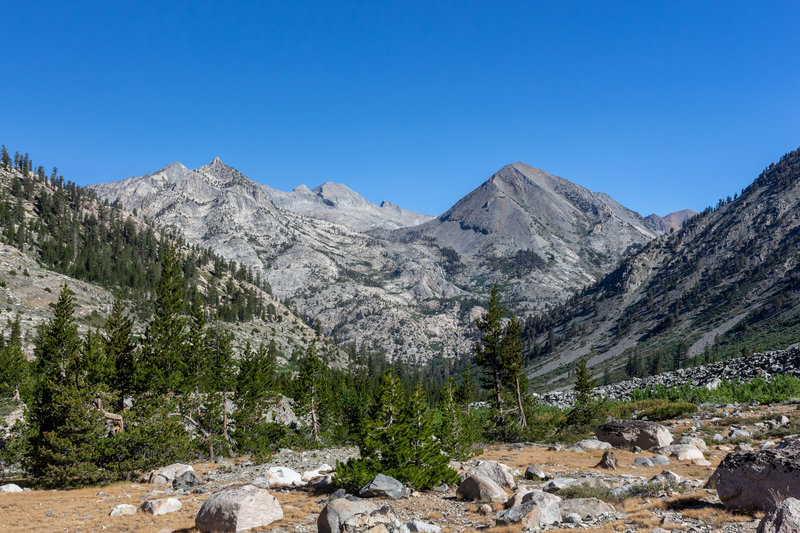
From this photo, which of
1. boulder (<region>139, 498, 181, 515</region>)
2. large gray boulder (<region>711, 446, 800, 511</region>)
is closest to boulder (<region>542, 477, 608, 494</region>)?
large gray boulder (<region>711, 446, 800, 511</region>)

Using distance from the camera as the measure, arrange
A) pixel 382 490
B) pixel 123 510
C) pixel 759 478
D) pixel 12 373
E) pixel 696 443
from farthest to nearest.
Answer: pixel 12 373, pixel 696 443, pixel 123 510, pixel 382 490, pixel 759 478

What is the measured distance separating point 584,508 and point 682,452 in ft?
61.9

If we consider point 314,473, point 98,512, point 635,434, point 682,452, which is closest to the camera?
point 98,512

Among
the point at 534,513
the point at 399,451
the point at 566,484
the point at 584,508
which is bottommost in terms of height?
the point at 566,484

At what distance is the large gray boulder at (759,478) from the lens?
12.8 m

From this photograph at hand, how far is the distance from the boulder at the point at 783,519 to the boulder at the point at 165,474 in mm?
32037

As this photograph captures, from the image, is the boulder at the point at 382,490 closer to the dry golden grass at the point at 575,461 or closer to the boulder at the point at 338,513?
the boulder at the point at 338,513

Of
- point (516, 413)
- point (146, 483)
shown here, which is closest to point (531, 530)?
point (146, 483)

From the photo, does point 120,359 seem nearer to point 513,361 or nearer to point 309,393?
point 309,393

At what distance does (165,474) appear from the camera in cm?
3194

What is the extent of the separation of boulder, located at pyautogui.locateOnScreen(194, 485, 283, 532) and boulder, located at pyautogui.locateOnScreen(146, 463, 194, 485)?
1601 centimetres

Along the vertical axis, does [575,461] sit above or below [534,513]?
below

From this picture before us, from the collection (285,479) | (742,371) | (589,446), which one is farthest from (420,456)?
(742,371)

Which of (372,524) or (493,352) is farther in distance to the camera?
(493,352)
